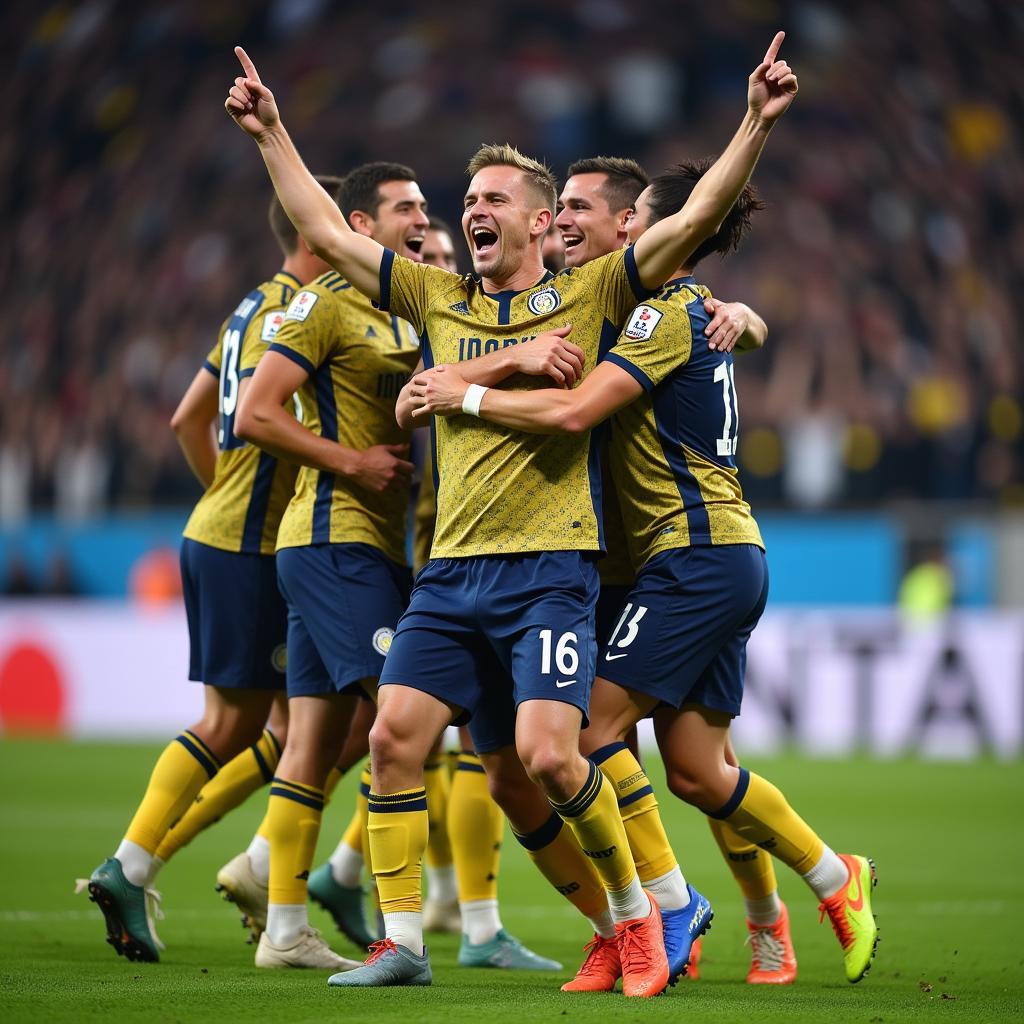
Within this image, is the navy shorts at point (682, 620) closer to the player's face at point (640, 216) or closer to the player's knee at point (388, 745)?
the player's knee at point (388, 745)

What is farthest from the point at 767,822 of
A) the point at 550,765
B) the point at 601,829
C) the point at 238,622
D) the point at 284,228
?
the point at 284,228

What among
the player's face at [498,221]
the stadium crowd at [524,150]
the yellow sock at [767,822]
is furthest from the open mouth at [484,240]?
the stadium crowd at [524,150]

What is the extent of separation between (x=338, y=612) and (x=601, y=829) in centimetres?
122

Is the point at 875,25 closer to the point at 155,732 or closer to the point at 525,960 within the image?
the point at 155,732

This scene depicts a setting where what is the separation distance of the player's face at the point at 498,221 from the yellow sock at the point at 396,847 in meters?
1.55

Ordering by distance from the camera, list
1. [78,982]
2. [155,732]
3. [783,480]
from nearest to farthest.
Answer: [78,982] < [155,732] < [783,480]

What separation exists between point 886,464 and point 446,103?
13.4 metres

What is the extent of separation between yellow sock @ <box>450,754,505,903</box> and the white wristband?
178cm

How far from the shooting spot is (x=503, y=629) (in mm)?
4727

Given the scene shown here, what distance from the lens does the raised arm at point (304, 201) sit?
4984mm

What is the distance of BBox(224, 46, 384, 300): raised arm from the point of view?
4984mm

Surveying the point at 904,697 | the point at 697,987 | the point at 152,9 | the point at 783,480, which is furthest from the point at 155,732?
the point at 152,9

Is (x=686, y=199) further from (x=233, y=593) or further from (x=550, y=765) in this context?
(x=233, y=593)

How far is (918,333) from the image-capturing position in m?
29.8
